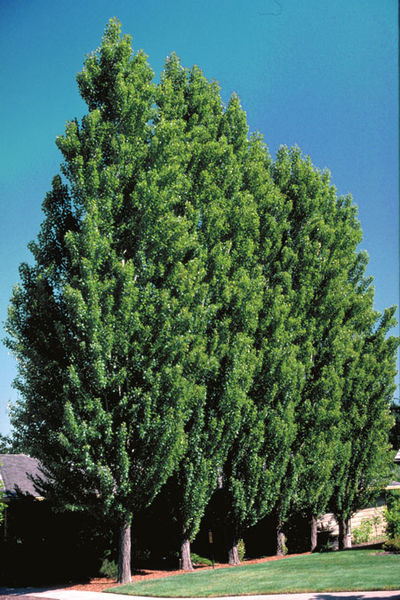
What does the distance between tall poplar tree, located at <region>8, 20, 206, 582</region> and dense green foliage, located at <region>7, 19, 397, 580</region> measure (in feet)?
0.15

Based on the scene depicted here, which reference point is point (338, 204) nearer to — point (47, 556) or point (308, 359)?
point (308, 359)

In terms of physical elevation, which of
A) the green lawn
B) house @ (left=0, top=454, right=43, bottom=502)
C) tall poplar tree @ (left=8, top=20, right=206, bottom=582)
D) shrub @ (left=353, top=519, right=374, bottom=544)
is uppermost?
tall poplar tree @ (left=8, top=20, right=206, bottom=582)

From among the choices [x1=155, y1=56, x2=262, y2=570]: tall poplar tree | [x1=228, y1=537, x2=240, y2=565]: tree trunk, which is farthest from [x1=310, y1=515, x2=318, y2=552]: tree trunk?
[x1=155, y1=56, x2=262, y2=570]: tall poplar tree

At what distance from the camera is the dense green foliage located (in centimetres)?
1277

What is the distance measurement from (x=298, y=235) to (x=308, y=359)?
15.2ft

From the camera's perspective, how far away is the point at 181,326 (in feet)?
44.2

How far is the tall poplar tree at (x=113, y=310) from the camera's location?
12.6m

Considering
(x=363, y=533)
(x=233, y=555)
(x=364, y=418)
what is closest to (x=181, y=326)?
(x=233, y=555)

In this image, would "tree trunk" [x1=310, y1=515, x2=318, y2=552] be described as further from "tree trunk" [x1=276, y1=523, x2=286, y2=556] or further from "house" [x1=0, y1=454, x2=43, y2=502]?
"house" [x1=0, y1=454, x2=43, y2=502]

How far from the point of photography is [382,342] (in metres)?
21.4

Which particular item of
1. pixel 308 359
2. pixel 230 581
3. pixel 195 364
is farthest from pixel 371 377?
pixel 230 581

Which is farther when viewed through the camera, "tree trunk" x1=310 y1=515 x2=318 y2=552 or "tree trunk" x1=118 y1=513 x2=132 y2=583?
"tree trunk" x1=310 y1=515 x2=318 y2=552

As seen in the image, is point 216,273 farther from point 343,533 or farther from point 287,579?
point 343,533

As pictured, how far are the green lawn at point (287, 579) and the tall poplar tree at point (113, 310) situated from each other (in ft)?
6.19
